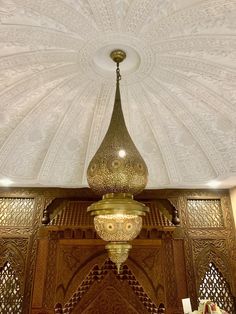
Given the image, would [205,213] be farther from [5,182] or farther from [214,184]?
[5,182]

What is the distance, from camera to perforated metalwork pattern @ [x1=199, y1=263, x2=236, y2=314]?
159 inches

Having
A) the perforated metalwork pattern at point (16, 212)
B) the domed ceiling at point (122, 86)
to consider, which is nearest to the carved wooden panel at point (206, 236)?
the domed ceiling at point (122, 86)

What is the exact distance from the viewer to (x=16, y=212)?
4.43 m

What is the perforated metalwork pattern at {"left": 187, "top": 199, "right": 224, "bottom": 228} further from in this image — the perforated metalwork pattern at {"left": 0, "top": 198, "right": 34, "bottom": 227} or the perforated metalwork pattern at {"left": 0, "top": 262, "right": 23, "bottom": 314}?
the perforated metalwork pattern at {"left": 0, "top": 262, "right": 23, "bottom": 314}

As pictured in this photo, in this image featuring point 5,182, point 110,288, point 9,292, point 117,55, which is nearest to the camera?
point 117,55

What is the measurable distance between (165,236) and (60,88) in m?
2.81

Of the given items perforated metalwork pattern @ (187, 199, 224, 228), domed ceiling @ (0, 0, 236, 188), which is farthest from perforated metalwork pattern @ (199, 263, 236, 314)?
domed ceiling @ (0, 0, 236, 188)

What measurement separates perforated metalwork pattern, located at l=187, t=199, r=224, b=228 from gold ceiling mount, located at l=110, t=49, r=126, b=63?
3.01 metres

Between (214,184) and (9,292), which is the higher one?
(214,184)

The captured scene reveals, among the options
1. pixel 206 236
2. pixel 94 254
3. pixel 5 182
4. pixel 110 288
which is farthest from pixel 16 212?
pixel 206 236

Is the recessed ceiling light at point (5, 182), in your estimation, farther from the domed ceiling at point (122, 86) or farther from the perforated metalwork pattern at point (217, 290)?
the perforated metalwork pattern at point (217, 290)

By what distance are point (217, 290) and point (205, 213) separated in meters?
1.19

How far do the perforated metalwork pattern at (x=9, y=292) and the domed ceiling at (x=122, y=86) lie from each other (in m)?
1.41

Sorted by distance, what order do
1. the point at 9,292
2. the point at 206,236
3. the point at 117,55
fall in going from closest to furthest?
the point at 117,55 → the point at 9,292 → the point at 206,236
